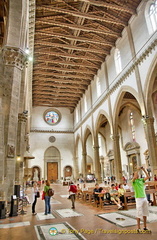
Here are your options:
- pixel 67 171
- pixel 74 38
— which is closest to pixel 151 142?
pixel 74 38

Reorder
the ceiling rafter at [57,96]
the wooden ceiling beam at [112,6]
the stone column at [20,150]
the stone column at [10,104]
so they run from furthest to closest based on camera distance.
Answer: the ceiling rafter at [57,96]
the wooden ceiling beam at [112,6]
the stone column at [20,150]
the stone column at [10,104]

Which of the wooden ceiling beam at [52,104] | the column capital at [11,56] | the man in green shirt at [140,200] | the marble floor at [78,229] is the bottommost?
the marble floor at [78,229]

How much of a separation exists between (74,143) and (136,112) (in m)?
13.4

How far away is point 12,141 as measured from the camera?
7508 mm

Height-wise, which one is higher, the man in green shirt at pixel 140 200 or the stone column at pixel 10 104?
the stone column at pixel 10 104

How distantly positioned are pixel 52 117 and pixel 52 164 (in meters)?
7.82

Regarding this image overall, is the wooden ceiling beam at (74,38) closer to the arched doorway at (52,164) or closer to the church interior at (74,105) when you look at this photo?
the church interior at (74,105)

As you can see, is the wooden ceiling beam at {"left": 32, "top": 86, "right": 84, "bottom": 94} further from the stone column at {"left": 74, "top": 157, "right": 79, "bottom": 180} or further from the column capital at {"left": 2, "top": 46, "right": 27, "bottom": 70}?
the column capital at {"left": 2, "top": 46, "right": 27, "bottom": 70}

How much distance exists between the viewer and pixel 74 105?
31.6m

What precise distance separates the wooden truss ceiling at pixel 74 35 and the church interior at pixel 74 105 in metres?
0.08

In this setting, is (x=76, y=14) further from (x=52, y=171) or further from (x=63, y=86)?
(x=52, y=171)

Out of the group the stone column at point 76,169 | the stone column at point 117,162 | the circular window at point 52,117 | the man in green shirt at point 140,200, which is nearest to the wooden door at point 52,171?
the stone column at point 76,169

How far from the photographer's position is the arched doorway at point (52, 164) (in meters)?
29.3

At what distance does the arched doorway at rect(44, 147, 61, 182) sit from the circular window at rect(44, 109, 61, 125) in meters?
4.53
